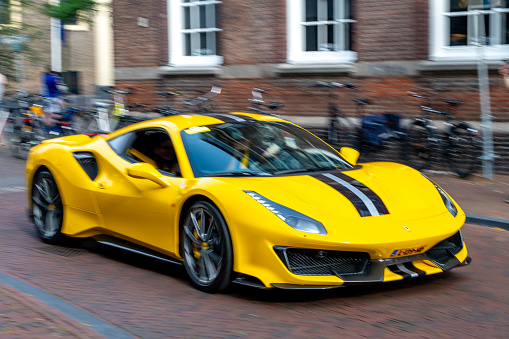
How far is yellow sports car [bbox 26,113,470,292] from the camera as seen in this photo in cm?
471

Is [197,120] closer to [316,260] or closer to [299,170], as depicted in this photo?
[299,170]

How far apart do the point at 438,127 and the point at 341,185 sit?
633 centimetres

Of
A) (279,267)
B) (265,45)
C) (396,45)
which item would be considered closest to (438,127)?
(396,45)

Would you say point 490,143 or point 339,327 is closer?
point 339,327

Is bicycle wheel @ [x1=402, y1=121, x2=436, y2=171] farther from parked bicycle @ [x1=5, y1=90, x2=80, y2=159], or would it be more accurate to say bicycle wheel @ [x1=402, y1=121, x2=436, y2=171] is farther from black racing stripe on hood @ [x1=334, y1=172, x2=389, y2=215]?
parked bicycle @ [x1=5, y1=90, x2=80, y2=159]

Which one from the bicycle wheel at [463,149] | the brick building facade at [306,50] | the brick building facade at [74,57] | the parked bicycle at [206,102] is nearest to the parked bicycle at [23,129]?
the brick building facade at [306,50]

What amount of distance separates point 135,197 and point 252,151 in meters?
1.01

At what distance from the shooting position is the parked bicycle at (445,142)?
10484mm

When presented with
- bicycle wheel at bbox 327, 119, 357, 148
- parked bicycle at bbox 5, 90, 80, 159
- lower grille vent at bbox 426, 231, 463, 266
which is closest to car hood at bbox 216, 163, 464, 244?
lower grille vent at bbox 426, 231, 463, 266

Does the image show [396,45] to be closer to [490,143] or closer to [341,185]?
[490,143]

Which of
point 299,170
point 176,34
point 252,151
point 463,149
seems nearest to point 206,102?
point 176,34

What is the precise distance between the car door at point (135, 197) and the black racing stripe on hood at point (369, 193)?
1237 millimetres

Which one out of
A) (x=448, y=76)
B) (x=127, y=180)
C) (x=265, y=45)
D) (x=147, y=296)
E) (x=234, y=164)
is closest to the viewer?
(x=147, y=296)

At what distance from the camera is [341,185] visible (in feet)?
17.2
